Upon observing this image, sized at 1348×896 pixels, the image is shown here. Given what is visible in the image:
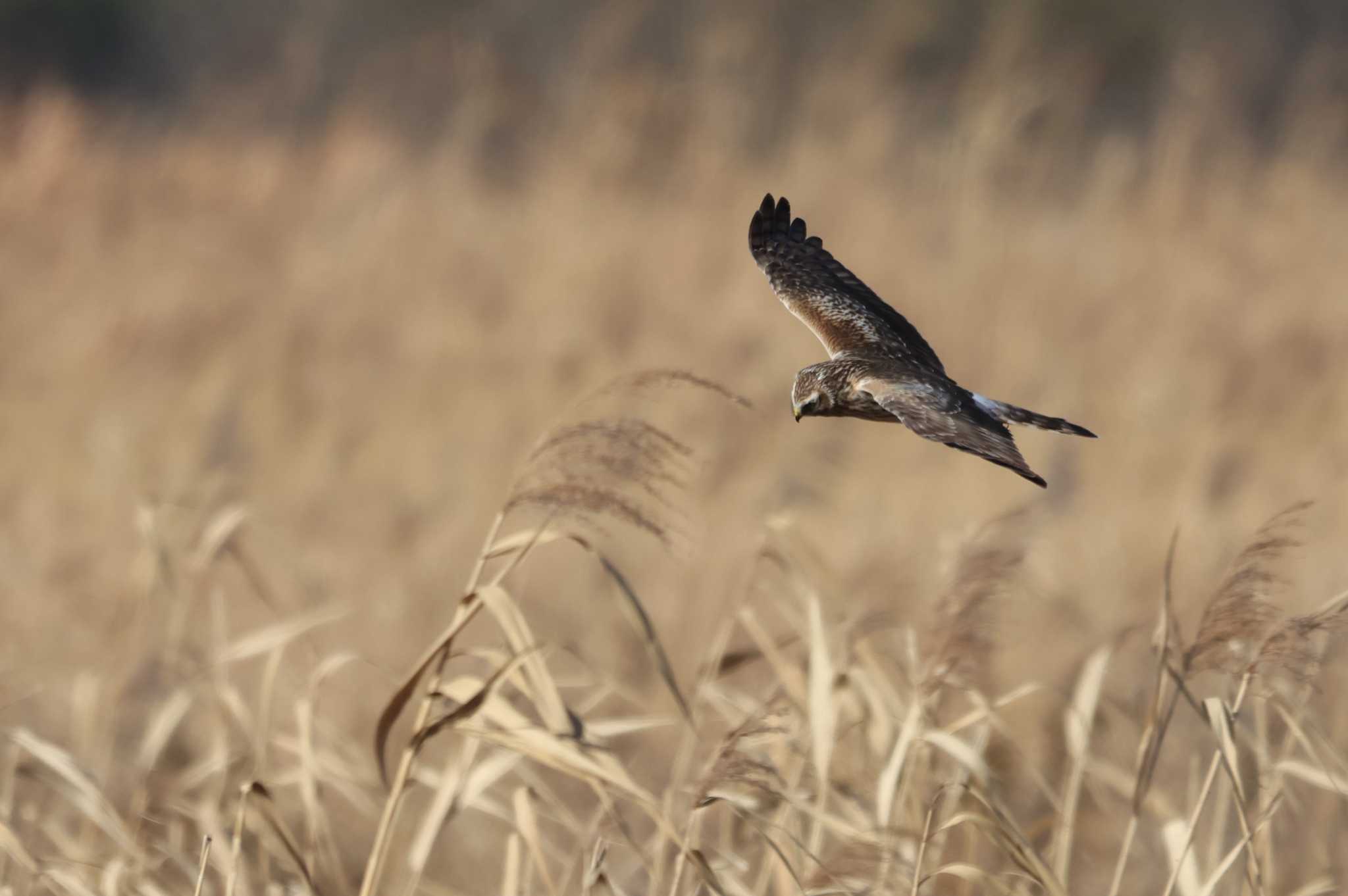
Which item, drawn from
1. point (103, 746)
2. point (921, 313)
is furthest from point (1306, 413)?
point (103, 746)

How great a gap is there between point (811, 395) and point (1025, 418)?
0.31m

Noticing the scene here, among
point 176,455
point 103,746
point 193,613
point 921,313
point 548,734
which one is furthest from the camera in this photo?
point 921,313

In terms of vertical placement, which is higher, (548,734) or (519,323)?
(519,323)

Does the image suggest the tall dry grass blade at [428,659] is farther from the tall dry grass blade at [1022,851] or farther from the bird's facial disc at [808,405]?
the tall dry grass blade at [1022,851]

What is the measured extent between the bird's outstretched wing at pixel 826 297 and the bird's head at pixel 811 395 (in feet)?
0.40

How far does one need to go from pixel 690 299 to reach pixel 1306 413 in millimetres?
3318

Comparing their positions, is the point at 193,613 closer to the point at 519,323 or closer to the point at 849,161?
the point at 519,323

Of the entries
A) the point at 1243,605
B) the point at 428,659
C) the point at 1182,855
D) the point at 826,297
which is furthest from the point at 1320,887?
the point at 428,659

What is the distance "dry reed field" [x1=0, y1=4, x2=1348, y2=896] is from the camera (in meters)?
2.84

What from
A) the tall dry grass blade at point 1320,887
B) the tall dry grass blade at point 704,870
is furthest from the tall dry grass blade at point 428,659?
the tall dry grass blade at point 1320,887

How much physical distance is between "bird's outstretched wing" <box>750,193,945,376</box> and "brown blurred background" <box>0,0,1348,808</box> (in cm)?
215

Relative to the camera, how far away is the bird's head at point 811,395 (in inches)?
96.3

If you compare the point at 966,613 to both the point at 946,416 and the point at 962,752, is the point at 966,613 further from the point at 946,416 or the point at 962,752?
the point at 946,416

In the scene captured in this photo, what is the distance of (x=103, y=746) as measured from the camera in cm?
413
